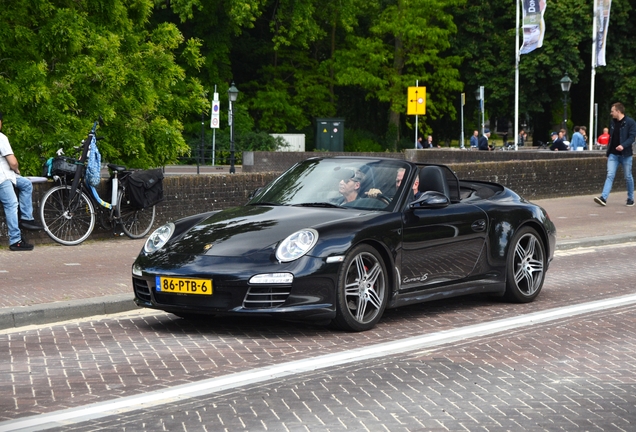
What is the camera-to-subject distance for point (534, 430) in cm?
538

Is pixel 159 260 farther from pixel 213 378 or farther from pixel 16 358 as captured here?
pixel 213 378

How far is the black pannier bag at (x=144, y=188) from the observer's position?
48.0 ft

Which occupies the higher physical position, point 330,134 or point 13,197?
point 330,134

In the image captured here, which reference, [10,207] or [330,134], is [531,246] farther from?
[330,134]

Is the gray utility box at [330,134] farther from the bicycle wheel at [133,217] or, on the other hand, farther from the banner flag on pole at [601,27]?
the bicycle wheel at [133,217]

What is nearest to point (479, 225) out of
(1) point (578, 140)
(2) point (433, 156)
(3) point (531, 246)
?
(3) point (531, 246)

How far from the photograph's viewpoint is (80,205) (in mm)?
14211

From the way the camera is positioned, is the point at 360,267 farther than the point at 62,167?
No

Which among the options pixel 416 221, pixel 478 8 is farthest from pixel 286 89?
pixel 416 221

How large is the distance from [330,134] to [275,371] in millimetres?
46194

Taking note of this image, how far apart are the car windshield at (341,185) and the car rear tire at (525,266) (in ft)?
4.49

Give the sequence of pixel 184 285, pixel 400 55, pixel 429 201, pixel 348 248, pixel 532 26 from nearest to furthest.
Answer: pixel 184 285, pixel 348 248, pixel 429 201, pixel 532 26, pixel 400 55

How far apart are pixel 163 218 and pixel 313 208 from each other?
7405 mm

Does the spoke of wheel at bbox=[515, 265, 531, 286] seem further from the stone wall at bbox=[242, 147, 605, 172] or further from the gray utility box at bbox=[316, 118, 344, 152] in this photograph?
the gray utility box at bbox=[316, 118, 344, 152]
